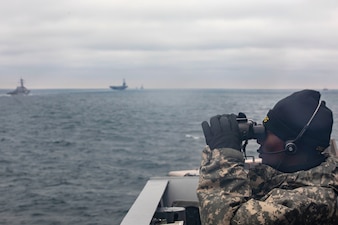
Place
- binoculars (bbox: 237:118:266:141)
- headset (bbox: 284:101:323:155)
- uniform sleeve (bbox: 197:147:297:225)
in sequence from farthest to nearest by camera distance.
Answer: binoculars (bbox: 237:118:266:141) → headset (bbox: 284:101:323:155) → uniform sleeve (bbox: 197:147:297:225)

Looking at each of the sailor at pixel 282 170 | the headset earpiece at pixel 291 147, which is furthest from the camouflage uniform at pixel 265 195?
the headset earpiece at pixel 291 147

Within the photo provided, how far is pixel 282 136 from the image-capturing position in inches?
100

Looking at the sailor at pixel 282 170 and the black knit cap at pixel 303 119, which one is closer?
the sailor at pixel 282 170

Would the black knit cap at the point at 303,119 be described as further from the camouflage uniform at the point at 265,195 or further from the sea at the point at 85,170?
the sea at the point at 85,170

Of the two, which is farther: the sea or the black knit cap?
the sea

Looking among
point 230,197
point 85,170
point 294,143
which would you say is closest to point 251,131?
point 294,143

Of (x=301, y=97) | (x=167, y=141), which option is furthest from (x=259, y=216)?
(x=167, y=141)

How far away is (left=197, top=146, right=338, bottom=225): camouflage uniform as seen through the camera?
2344mm

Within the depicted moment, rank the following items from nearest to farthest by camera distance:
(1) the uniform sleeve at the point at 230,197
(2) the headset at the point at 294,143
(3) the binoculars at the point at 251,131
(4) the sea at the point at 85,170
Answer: (1) the uniform sleeve at the point at 230,197, (2) the headset at the point at 294,143, (3) the binoculars at the point at 251,131, (4) the sea at the point at 85,170

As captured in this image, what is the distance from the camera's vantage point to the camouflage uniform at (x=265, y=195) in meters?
2.34

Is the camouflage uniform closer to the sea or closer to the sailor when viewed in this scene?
A: the sailor

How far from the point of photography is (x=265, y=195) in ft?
8.59

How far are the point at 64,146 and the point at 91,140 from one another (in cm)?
315

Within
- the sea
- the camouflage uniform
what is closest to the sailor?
the camouflage uniform
